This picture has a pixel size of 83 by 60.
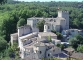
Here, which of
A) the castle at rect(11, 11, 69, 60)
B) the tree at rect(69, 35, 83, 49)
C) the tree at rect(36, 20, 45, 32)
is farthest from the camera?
the tree at rect(36, 20, 45, 32)

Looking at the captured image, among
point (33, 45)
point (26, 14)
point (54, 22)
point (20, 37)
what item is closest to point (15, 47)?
point (20, 37)

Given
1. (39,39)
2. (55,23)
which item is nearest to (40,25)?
Answer: (55,23)

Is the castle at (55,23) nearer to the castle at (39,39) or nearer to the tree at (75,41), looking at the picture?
the castle at (39,39)

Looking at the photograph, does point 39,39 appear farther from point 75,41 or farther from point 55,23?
point 55,23

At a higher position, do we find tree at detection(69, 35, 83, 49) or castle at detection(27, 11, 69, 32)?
castle at detection(27, 11, 69, 32)

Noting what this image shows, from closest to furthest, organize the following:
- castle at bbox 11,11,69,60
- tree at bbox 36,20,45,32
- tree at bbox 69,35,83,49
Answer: castle at bbox 11,11,69,60 < tree at bbox 69,35,83,49 < tree at bbox 36,20,45,32

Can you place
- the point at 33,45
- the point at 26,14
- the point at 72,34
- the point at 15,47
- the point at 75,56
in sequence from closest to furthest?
the point at 75,56
the point at 33,45
the point at 15,47
the point at 72,34
the point at 26,14

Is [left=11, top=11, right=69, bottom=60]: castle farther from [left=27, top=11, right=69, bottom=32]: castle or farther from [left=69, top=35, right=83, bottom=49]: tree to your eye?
[left=69, top=35, right=83, bottom=49]: tree

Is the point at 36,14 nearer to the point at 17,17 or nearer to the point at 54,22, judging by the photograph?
the point at 17,17

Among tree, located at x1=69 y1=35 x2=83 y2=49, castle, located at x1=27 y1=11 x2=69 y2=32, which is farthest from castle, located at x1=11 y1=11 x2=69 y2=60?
tree, located at x1=69 y1=35 x2=83 y2=49
